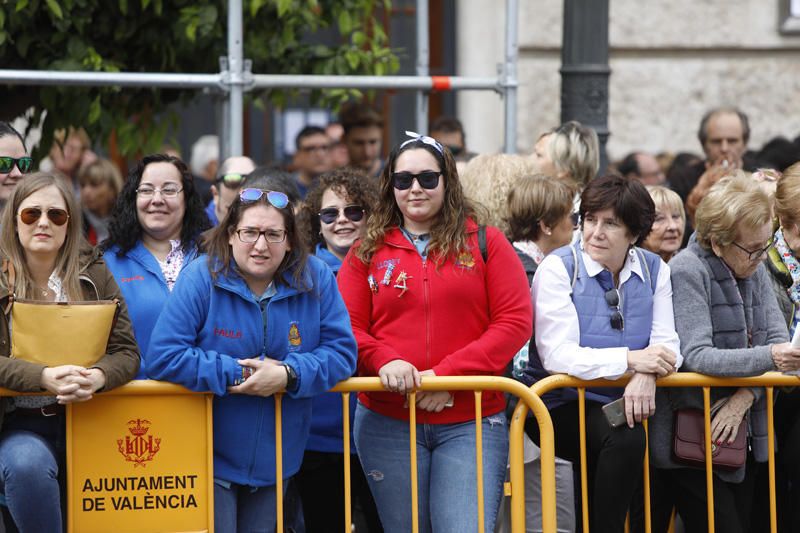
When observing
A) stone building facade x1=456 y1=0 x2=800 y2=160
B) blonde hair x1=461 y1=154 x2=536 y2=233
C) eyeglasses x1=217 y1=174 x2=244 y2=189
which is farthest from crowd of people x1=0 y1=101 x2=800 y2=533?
stone building facade x1=456 y1=0 x2=800 y2=160

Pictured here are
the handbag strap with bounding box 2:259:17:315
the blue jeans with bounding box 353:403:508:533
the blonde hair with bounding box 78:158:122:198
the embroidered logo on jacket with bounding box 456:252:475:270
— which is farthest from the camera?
the blonde hair with bounding box 78:158:122:198

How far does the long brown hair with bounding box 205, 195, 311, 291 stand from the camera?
4746mm

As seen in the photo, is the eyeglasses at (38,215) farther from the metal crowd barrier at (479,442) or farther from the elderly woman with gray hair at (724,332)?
the elderly woman with gray hair at (724,332)

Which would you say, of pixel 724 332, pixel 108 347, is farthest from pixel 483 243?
pixel 108 347

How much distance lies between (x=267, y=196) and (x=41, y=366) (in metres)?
1.00

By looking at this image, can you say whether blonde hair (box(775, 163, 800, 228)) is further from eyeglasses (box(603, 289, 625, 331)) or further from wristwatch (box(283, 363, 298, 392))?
wristwatch (box(283, 363, 298, 392))

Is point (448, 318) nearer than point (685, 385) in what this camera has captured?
Yes

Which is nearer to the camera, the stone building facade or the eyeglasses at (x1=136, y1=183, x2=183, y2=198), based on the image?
the eyeglasses at (x1=136, y1=183, x2=183, y2=198)

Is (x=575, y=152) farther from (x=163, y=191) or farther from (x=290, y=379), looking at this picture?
(x=290, y=379)

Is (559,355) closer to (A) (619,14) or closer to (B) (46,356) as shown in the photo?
(B) (46,356)

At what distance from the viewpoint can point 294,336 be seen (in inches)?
188

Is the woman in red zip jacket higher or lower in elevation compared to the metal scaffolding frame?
lower

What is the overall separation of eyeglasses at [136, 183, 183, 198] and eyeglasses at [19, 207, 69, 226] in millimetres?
665

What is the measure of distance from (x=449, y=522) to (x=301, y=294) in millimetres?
993
